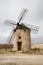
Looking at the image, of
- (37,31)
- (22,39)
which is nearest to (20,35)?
(22,39)

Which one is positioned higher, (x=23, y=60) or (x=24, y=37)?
(x=24, y=37)

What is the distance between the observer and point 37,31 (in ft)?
144

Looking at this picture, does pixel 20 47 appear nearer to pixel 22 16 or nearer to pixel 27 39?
pixel 27 39

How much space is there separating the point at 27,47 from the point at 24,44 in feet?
2.94

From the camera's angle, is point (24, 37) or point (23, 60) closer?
point (23, 60)

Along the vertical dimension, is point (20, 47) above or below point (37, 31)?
below

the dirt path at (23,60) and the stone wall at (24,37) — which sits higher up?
the stone wall at (24,37)

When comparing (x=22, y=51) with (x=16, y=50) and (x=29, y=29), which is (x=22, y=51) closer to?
(x=16, y=50)

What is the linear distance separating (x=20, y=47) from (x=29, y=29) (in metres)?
4.18

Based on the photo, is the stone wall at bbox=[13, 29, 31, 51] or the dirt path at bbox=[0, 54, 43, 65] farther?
the stone wall at bbox=[13, 29, 31, 51]

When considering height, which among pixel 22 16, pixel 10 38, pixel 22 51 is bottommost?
pixel 22 51

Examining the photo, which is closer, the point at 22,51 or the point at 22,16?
the point at 22,51

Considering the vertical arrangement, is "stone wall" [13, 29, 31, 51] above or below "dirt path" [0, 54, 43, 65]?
above

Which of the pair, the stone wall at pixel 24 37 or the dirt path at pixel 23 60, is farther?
the stone wall at pixel 24 37
